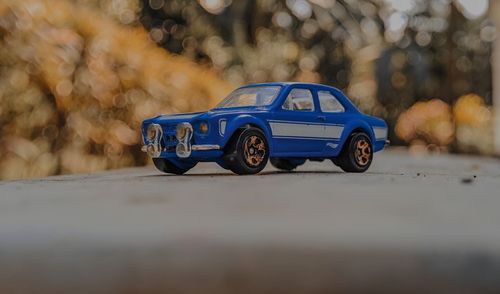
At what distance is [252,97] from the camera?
33.9ft

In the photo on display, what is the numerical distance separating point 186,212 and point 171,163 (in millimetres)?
4083

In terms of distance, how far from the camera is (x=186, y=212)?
6.23 metres

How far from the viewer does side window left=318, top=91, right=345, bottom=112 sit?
10656mm

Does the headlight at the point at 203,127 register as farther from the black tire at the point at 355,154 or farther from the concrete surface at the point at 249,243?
the black tire at the point at 355,154

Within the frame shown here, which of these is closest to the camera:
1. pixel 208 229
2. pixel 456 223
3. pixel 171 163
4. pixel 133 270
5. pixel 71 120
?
pixel 133 270

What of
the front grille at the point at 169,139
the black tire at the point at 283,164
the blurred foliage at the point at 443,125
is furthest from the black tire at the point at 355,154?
the blurred foliage at the point at 443,125

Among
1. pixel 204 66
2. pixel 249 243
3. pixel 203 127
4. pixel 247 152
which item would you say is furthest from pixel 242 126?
pixel 204 66

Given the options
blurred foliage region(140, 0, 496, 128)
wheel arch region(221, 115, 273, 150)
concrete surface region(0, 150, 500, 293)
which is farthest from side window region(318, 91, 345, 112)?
blurred foliage region(140, 0, 496, 128)

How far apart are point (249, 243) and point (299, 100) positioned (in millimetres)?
5469

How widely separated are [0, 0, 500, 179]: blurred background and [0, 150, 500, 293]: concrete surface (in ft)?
14.3

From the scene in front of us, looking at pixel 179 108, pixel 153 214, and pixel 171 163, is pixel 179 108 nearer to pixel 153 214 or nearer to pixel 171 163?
pixel 171 163

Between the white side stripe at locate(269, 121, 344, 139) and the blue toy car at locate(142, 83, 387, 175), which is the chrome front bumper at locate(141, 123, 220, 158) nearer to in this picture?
the blue toy car at locate(142, 83, 387, 175)

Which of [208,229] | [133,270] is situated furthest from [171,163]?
[133,270]

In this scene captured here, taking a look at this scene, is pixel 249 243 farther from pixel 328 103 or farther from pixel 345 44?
pixel 345 44
